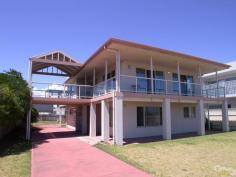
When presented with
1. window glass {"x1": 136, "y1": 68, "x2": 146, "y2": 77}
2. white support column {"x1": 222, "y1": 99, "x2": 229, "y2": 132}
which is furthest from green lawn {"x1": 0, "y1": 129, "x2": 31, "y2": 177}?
white support column {"x1": 222, "y1": 99, "x2": 229, "y2": 132}

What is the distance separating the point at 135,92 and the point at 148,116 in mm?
3419

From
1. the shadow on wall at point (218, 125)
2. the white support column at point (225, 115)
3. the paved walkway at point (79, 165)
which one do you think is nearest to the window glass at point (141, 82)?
the paved walkway at point (79, 165)

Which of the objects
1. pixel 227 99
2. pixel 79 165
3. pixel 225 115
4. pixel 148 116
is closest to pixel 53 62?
pixel 148 116

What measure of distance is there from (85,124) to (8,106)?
10.2 metres

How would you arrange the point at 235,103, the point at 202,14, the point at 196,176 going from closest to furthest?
the point at 196,176
the point at 202,14
the point at 235,103

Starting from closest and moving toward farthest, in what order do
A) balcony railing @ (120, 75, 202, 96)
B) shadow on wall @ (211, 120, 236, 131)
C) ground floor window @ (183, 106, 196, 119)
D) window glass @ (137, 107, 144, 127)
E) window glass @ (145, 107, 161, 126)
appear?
1. balcony railing @ (120, 75, 202, 96)
2. window glass @ (137, 107, 144, 127)
3. window glass @ (145, 107, 161, 126)
4. ground floor window @ (183, 106, 196, 119)
5. shadow on wall @ (211, 120, 236, 131)

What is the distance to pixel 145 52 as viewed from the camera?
14109mm

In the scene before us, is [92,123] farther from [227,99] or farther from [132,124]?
[227,99]

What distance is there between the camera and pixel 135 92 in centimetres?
1382

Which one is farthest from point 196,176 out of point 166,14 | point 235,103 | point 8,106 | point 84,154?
point 235,103

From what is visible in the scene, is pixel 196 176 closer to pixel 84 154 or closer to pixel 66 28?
pixel 84 154

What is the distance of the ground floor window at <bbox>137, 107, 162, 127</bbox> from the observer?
52.6 feet

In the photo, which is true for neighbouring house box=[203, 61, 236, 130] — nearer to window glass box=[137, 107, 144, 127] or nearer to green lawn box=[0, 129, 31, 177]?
window glass box=[137, 107, 144, 127]

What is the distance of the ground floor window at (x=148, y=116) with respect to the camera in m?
16.0
